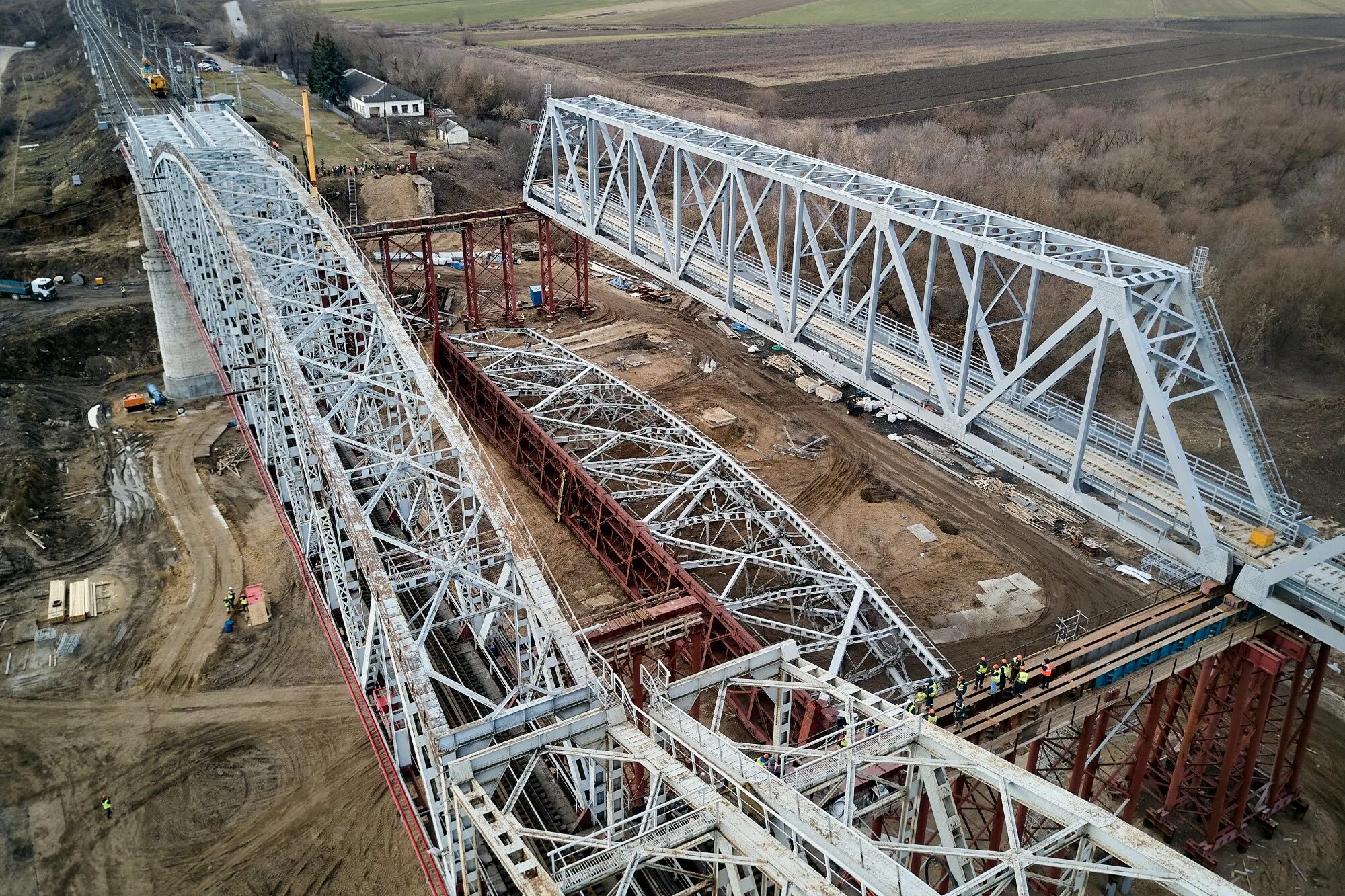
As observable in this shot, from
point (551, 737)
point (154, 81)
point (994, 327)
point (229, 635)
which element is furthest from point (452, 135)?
point (551, 737)

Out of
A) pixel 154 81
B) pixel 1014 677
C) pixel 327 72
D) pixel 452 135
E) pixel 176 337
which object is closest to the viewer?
pixel 1014 677

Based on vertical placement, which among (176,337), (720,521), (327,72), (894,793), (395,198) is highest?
(327,72)

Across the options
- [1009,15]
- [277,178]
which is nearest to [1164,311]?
[277,178]

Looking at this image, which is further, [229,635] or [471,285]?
[471,285]

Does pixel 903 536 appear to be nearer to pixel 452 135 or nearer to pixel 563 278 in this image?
pixel 563 278

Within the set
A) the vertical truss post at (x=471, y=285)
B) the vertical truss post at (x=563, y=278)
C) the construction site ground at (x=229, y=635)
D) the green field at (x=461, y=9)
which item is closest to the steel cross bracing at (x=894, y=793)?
the construction site ground at (x=229, y=635)

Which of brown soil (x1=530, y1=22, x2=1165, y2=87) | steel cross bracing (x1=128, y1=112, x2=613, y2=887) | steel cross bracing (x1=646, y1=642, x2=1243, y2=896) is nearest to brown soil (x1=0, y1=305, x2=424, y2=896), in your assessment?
steel cross bracing (x1=128, y1=112, x2=613, y2=887)

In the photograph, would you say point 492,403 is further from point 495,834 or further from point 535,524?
point 495,834
